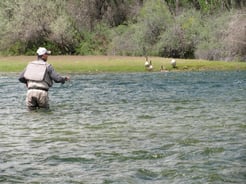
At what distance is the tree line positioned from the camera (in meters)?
61.5

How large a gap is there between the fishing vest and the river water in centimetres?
109

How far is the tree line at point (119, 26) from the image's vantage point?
202 feet

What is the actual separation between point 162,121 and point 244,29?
37735 mm

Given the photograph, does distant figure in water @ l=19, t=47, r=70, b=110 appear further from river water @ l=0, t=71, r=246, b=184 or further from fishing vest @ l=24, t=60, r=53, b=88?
river water @ l=0, t=71, r=246, b=184

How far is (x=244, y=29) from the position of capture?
52156 millimetres

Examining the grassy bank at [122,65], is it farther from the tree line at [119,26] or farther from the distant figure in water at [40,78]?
the distant figure in water at [40,78]

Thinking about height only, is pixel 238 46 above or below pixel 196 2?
below

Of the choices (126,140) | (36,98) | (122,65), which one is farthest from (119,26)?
(126,140)

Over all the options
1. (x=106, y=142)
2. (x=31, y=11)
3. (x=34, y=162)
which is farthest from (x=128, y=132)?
(x=31, y=11)

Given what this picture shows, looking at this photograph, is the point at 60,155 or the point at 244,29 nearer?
the point at 60,155

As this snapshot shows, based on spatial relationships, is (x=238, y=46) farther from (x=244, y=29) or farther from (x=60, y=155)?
(x=60, y=155)

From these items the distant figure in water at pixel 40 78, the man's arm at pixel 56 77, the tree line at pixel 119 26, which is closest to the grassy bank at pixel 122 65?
the tree line at pixel 119 26

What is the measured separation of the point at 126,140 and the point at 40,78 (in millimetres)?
6738

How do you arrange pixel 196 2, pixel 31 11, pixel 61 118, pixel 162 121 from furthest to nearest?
pixel 196 2 → pixel 31 11 → pixel 61 118 → pixel 162 121
